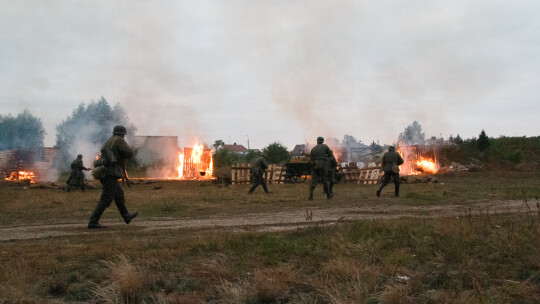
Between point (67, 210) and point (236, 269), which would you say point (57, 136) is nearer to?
point (67, 210)

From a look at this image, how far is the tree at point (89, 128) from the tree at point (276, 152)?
19535 mm

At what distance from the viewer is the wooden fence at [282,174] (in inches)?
1067

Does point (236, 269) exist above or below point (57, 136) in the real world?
below

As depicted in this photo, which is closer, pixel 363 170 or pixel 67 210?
pixel 67 210

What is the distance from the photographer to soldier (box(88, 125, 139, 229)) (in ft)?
26.1

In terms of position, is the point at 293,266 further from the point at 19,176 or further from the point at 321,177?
the point at 19,176

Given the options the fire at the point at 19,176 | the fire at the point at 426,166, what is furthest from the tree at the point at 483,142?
the fire at the point at 19,176

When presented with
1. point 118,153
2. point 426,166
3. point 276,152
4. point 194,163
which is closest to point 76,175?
point 118,153

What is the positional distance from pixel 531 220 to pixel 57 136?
225 feet

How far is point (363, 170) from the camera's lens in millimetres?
28000

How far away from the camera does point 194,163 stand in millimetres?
37781

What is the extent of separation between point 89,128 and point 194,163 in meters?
14.0

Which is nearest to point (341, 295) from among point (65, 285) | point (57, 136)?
point (65, 285)

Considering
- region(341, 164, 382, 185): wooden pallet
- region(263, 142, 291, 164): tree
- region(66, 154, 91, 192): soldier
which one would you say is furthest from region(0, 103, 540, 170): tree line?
→ region(66, 154, 91, 192): soldier
